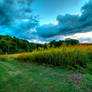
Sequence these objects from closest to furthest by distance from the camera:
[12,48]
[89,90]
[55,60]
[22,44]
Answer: [89,90] → [55,60] → [12,48] → [22,44]

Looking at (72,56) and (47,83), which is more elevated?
(72,56)

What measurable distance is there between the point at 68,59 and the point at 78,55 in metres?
0.56

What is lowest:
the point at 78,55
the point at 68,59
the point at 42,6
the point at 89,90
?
the point at 89,90

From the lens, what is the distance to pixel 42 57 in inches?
182

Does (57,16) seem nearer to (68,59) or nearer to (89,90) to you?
(68,59)

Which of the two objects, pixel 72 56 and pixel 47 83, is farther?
pixel 72 56

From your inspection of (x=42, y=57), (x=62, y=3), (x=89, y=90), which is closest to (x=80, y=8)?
(x=62, y=3)

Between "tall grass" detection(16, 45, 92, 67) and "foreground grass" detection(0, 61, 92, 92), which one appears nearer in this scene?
"foreground grass" detection(0, 61, 92, 92)

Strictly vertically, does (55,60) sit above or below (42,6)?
below

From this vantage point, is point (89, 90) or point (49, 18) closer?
point (89, 90)

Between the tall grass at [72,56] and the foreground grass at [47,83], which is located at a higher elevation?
the tall grass at [72,56]

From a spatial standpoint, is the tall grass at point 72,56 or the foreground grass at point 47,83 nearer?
the foreground grass at point 47,83

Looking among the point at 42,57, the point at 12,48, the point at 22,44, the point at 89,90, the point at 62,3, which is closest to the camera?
the point at 89,90

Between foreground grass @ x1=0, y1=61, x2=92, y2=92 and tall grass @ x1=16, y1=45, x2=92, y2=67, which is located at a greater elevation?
tall grass @ x1=16, y1=45, x2=92, y2=67
